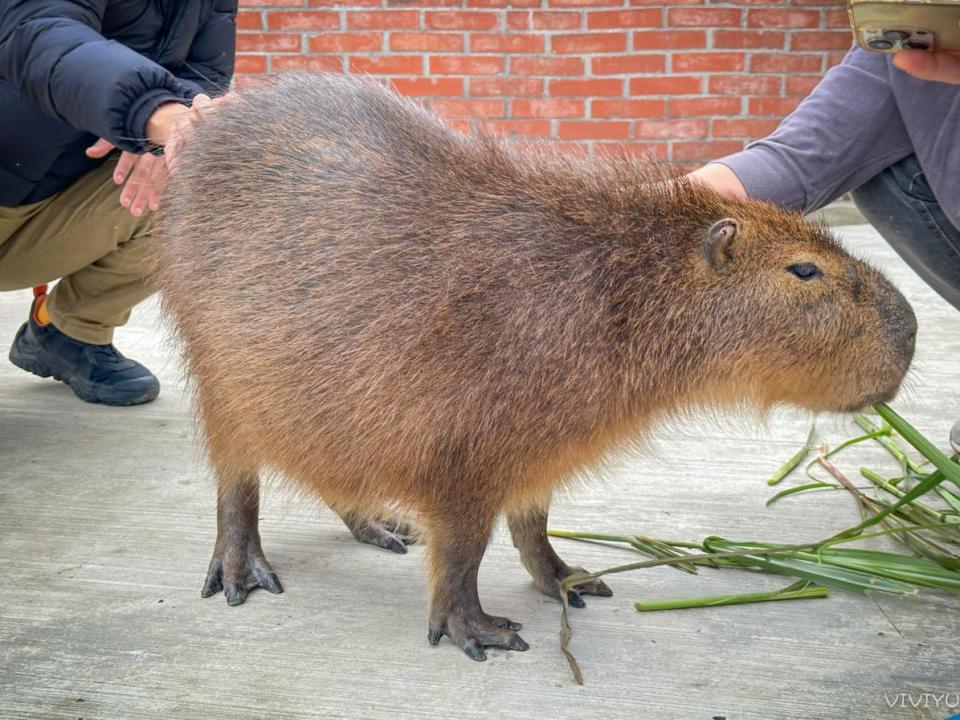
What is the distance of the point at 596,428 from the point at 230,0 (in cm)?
220

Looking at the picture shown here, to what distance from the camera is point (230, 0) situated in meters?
3.52

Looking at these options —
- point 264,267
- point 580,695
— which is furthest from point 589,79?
point 580,695

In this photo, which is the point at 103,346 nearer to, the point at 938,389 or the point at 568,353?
the point at 568,353

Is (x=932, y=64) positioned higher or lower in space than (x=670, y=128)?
higher

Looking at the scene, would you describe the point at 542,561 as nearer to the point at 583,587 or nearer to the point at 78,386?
the point at 583,587

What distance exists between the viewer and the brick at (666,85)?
604 cm

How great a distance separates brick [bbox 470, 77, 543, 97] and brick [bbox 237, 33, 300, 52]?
1073 mm

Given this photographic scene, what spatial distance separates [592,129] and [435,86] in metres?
0.95

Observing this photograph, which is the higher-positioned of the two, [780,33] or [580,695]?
[780,33]

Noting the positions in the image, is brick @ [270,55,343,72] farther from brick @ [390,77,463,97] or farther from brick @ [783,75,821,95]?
brick @ [783,75,821,95]

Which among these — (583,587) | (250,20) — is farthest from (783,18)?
(583,587)

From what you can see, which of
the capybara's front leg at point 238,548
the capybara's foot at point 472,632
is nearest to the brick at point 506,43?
the capybara's front leg at point 238,548

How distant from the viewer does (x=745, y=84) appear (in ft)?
19.9

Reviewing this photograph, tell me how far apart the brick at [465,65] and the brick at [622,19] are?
57 cm
